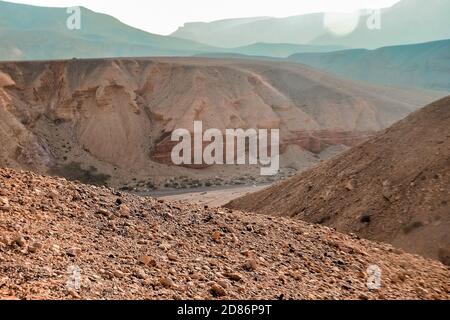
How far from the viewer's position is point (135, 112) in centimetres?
4259

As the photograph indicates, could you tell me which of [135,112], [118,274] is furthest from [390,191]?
[135,112]

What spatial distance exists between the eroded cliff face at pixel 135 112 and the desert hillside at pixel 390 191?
2205 centimetres

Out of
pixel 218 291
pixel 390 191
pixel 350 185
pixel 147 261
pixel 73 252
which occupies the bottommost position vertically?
pixel 218 291

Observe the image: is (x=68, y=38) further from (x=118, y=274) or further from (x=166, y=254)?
(x=118, y=274)

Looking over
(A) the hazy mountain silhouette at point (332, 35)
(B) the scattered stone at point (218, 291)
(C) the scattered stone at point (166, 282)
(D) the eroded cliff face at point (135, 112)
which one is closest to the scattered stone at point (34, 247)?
(C) the scattered stone at point (166, 282)

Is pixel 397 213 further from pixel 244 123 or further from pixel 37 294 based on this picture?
pixel 244 123

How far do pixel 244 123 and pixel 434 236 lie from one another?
31.8 meters

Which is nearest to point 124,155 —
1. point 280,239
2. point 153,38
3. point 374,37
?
point 280,239

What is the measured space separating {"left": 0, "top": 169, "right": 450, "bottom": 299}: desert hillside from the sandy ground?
20922mm

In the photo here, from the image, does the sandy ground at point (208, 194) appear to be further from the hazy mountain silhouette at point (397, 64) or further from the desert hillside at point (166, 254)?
the hazy mountain silhouette at point (397, 64)

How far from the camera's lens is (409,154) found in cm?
1546

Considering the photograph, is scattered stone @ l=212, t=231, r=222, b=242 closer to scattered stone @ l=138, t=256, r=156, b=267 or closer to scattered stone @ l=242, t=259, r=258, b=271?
scattered stone @ l=242, t=259, r=258, b=271

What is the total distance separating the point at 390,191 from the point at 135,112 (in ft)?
102

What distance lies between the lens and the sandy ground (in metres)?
30.8
